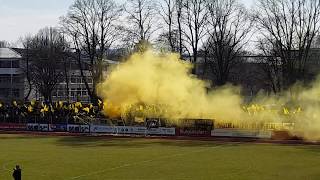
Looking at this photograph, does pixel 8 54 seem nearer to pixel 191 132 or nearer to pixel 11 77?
pixel 11 77

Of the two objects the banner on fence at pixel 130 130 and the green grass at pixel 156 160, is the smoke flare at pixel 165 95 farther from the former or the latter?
the green grass at pixel 156 160

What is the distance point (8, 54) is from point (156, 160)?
275 ft

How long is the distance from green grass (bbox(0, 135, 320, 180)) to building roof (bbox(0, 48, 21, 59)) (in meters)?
65.5

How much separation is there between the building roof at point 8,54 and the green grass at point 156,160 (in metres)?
65.5

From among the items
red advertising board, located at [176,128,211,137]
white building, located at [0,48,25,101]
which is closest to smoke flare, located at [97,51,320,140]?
red advertising board, located at [176,128,211,137]

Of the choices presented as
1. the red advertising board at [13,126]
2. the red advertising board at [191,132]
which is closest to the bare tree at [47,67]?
the red advertising board at [13,126]

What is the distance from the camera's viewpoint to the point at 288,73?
2510 inches

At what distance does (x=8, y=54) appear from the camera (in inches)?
4291

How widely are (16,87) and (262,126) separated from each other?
2773 inches

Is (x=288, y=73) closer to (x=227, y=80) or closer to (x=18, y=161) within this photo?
(x=227, y=80)

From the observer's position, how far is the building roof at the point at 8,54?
108 meters

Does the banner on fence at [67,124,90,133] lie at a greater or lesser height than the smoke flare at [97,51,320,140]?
lesser

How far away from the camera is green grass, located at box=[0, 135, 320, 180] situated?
26.0 meters

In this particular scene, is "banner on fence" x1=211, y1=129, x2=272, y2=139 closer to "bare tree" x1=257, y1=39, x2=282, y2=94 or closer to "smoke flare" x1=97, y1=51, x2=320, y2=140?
"smoke flare" x1=97, y1=51, x2=320, y2=140
